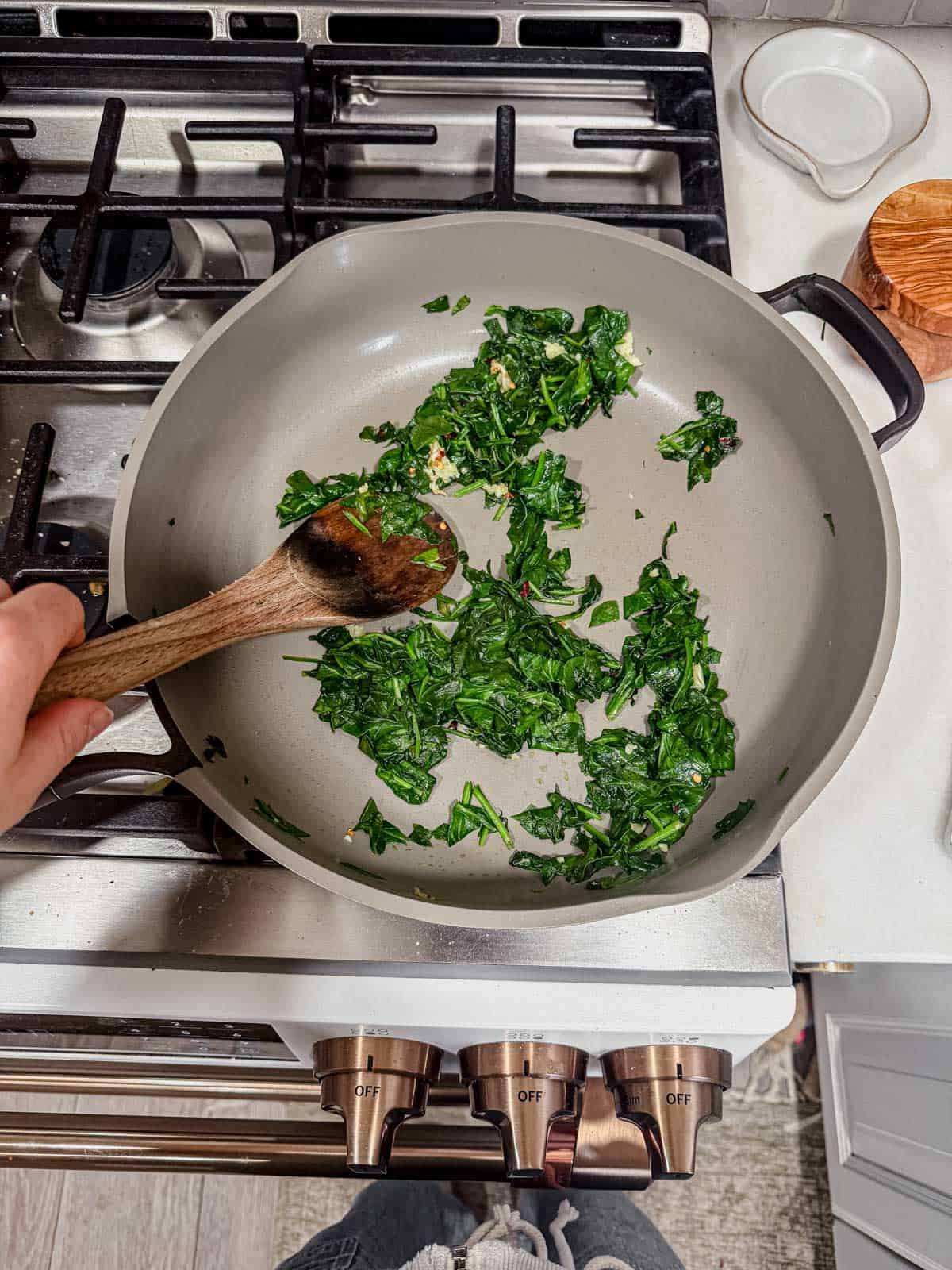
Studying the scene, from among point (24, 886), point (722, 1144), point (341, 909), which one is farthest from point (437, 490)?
point (722, 1144)

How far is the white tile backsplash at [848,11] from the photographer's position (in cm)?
129

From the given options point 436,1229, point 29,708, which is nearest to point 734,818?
point 29,708

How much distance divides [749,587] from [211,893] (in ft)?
2.19

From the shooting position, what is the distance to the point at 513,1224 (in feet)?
5.30

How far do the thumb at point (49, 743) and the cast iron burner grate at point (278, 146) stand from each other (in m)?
0.24

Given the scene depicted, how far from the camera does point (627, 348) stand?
113 cm

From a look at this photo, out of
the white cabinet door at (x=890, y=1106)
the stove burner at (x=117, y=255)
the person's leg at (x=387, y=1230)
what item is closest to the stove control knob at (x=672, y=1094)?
the white cabinet door at (x=890, y=1106)

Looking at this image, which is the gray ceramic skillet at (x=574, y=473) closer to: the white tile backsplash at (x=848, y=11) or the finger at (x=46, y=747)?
the finger at (x=46, y=747)

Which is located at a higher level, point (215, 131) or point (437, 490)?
point (215, 131)

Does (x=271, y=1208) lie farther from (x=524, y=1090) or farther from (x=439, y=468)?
(x=439, y=468)

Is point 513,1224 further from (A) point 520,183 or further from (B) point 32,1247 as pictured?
(A) point 520,183

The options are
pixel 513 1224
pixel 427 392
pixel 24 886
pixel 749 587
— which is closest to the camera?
pixel 24 886

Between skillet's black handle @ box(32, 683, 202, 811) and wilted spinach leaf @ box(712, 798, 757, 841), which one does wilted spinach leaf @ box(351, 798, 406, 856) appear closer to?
skillet's black handle @ box(32, 683, 202, 811)

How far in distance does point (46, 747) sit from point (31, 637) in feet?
0.28
